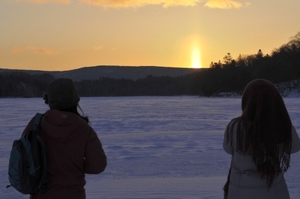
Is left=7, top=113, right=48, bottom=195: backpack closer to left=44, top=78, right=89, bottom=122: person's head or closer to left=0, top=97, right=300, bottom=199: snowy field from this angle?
left=44, top=78, right=89, bottom=122: person's head

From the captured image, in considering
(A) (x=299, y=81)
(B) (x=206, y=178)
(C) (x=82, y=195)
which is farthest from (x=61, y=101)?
(A) (x=299, y=81)

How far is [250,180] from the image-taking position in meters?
2.42

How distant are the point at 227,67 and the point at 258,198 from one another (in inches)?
3380

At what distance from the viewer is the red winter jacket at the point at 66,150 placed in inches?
95.3

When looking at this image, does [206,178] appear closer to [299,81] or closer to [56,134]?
[56,134]

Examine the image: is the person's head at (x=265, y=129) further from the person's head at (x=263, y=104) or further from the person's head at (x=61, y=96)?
the person's head at (x=61, y=96)

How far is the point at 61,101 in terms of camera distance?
2494 millimetres

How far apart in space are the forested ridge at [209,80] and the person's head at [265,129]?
73.1 m

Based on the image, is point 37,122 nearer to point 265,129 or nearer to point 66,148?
point 66,148

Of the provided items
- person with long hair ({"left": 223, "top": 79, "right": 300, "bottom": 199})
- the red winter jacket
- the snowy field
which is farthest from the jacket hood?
the snowy field

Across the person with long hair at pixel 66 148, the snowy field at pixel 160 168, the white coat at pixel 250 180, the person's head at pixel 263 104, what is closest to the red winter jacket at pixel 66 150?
the person with long hair at pixel 66 148

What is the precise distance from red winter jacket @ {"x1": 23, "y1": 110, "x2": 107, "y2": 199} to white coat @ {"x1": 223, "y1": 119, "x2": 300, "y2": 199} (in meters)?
0.74

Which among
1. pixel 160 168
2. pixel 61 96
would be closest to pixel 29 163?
pixel 61 96

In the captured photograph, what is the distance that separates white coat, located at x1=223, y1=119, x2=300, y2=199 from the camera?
241cm
